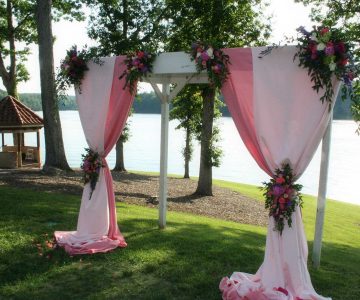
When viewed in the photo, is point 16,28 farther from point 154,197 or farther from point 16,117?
point 154,197

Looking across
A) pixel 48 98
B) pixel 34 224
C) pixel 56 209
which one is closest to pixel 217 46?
pixel 34 224

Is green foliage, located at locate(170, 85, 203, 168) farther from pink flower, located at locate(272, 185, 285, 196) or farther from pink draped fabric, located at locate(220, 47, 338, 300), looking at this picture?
pink flower, located at locate(272, 185, 285, 196)

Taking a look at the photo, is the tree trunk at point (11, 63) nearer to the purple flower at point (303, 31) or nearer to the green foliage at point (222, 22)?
the green foliage at point (222, 22)

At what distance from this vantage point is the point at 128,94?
6176 millimetres

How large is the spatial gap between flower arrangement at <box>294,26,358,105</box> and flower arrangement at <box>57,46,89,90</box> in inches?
133

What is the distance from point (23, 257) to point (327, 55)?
4626mm

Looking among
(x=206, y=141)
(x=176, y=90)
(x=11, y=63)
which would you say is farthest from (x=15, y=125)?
(x=176, y=90)

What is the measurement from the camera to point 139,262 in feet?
18.2

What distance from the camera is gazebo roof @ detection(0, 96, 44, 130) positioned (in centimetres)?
1598

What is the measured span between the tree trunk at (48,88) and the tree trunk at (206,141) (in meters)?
4.61

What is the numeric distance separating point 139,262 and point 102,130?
2098mm

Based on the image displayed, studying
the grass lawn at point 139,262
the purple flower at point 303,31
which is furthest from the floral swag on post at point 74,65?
the purple flower at point 303,31

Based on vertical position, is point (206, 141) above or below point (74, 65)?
below

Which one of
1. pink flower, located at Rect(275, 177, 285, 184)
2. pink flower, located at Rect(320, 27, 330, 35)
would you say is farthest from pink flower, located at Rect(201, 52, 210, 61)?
pink flower, located at Rect(275, 177, 285, 184)
